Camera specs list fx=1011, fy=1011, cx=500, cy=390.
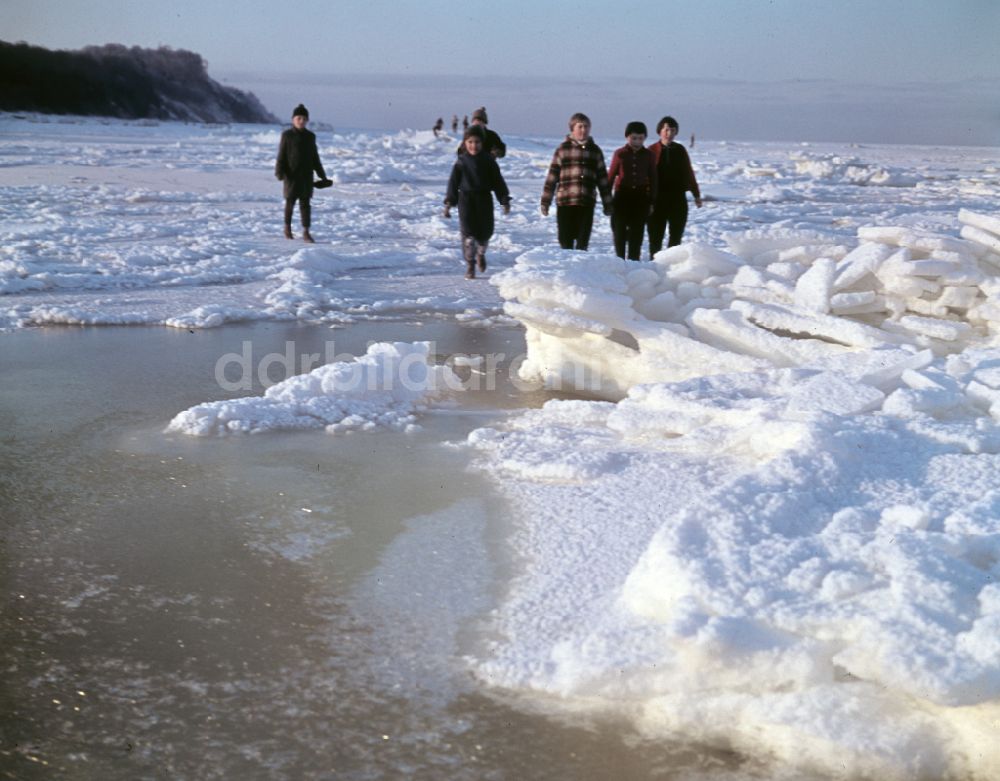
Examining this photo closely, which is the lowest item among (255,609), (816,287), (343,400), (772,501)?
(255,609)

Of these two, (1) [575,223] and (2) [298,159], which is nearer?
(1) [575,223]

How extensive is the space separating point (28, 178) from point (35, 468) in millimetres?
18119

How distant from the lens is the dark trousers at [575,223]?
8.88 metres

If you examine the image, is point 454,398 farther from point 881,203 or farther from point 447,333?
point 881,203

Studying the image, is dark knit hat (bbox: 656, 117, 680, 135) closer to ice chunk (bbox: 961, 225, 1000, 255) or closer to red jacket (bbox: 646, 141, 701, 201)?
red jacket (bbox: 646, 141, 701, 201)

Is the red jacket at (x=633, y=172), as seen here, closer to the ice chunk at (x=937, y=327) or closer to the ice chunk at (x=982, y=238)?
the ice chunk at (x=982, y=238)

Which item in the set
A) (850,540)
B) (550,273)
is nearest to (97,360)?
(550,273)

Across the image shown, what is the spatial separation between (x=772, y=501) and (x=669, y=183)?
19.9 feet

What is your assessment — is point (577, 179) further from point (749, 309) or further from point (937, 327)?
point (937, 327)

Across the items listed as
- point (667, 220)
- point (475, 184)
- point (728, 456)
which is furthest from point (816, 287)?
point (475, 184)

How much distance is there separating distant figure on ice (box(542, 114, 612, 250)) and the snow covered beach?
1.08 metres

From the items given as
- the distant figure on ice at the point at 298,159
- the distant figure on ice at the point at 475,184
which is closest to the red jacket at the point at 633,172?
the distant figure on ice at the point at 475,184

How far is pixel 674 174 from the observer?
898cm

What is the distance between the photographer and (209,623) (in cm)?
304
